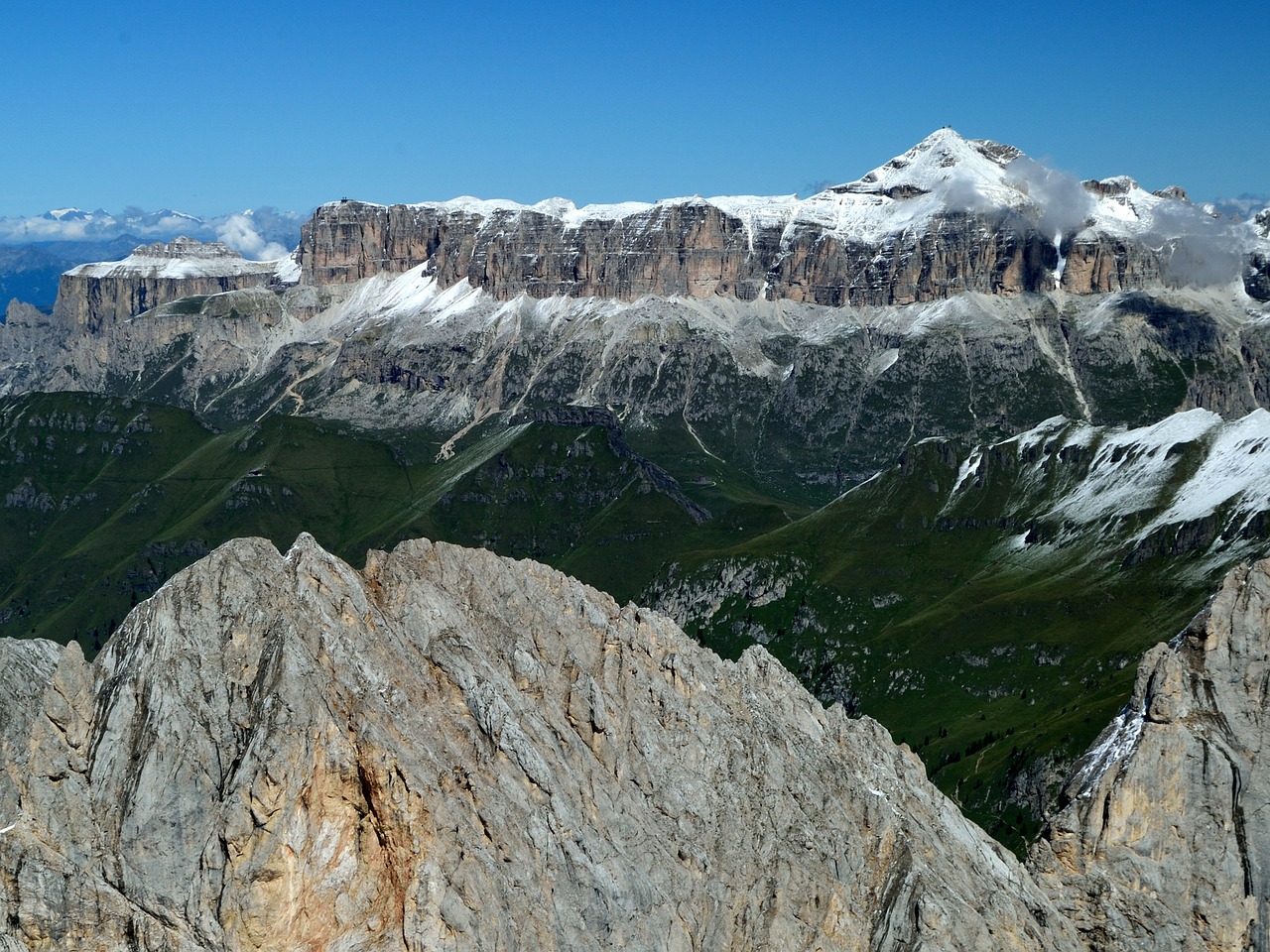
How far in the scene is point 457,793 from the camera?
83312mm

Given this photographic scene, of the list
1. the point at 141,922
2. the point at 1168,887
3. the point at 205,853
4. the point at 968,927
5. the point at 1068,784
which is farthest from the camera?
the point at 1068,784

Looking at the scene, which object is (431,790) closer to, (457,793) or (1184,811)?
(457,793)

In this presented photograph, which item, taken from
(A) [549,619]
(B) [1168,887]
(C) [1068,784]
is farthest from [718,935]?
(C) [1068,784]

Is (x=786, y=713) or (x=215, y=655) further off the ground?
(x=215, y=655)

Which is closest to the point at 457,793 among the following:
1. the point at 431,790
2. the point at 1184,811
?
the point at 431,790

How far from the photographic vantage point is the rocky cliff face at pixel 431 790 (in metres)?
75.7

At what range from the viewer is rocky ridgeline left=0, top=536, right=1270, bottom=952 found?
75812mm

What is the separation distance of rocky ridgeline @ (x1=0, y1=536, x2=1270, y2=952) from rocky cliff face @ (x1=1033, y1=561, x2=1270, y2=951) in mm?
936

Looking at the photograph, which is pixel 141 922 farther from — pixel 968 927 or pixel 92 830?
pixel 968 927

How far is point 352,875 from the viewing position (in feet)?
255

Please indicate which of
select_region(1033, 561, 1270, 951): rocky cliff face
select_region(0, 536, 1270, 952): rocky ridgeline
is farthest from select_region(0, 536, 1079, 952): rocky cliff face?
select_region(1033, 561, 1270, 951): rocky cliff face

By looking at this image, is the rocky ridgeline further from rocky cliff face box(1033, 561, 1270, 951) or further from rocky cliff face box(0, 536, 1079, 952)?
rocky cliff face box(1033, 561, 1270, 951)

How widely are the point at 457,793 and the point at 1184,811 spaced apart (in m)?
76.0

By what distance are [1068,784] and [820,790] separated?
49625 mm
